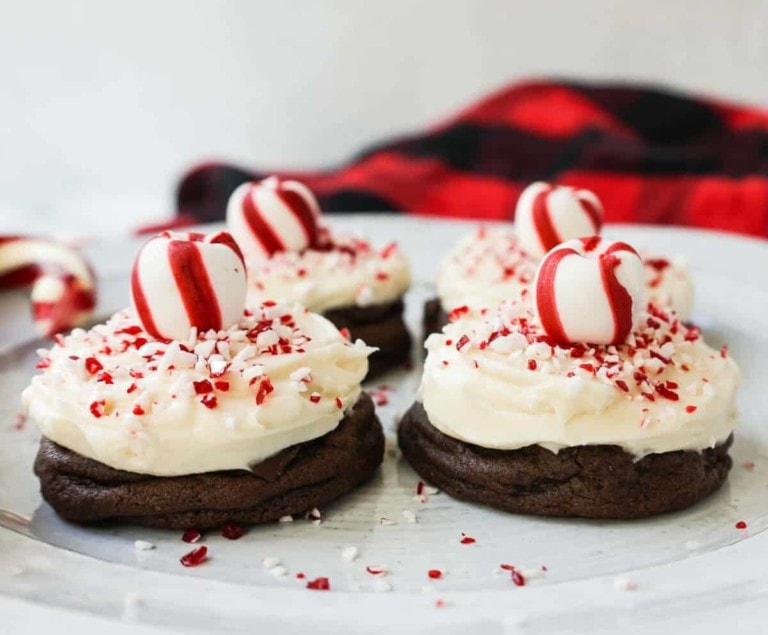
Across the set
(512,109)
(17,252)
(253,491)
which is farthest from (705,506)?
(512,109)

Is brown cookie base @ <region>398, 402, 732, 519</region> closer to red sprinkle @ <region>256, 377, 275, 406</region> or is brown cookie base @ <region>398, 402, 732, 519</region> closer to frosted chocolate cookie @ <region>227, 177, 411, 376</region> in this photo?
red sprinkle @ <region>256, 377, 275, 406</region>

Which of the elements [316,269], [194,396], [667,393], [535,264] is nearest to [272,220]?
[316,269]

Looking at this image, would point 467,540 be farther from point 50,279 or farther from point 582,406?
point 50,279

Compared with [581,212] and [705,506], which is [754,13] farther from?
[705,506]

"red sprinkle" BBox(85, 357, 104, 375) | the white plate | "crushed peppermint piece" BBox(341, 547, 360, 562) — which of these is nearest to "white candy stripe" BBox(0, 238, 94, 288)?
the white plate

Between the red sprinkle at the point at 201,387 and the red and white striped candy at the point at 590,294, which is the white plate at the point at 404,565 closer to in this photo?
the red sprinkle at the point at 201,387
